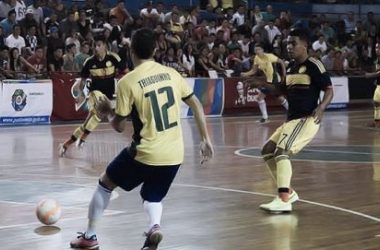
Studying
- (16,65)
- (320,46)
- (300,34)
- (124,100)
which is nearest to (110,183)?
(124,100)

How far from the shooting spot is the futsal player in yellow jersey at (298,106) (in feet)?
33.1

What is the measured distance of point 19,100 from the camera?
2394 centimetres

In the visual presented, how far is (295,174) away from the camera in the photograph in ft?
43.8

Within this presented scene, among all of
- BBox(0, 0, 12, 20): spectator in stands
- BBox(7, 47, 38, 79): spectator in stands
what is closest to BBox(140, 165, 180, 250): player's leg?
BBox(7, 47, 38, 79): spectator in stands

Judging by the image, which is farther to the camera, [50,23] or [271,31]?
[271,31]

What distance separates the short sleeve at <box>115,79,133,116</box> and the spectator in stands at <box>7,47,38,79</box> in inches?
665

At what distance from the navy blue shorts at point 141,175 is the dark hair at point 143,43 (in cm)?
86

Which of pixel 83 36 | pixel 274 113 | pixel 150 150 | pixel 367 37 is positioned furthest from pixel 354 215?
pixel 367 37

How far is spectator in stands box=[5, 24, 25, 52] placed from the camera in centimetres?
2426

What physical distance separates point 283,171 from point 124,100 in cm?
332

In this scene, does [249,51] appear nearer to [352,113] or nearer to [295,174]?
[352,113]

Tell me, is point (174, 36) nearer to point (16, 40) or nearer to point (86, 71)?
point (16, 40)

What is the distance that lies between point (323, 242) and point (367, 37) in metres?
29.5

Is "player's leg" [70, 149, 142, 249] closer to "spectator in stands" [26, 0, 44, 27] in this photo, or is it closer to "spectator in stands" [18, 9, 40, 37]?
"spectator in stands" [18, 9, 40, 37]
